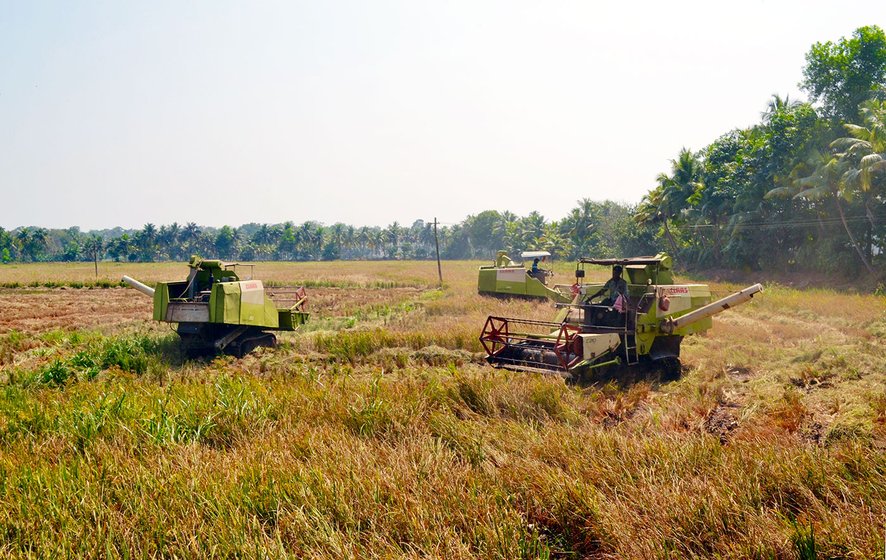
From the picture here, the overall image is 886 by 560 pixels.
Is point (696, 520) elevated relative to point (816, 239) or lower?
lower

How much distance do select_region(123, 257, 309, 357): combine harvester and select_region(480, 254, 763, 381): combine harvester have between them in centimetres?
547

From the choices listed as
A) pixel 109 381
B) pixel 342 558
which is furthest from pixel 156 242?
pixel 342 558

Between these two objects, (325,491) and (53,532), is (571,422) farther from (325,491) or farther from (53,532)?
(53,532)

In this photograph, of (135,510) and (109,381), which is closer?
(135,510)

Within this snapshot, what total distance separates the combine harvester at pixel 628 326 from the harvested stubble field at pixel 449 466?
1.91 feet

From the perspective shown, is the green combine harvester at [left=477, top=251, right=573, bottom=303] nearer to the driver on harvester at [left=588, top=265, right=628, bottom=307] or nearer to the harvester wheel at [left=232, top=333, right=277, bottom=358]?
the driver on harvester at [left=588, top=265, right=628, bottom=307]

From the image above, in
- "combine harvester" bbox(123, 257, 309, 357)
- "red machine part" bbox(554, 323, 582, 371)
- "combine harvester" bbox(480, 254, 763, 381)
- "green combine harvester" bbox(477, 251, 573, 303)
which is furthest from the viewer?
"green combine harvester" bbox(477, 251, 573, 303)

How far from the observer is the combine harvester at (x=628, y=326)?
9141 millimetres

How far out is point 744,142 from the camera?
1508 inches

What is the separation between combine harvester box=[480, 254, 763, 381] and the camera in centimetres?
914

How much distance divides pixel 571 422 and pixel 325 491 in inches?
129

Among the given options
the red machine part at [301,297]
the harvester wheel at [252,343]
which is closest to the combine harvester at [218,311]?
the harvester wheel at [252,343]

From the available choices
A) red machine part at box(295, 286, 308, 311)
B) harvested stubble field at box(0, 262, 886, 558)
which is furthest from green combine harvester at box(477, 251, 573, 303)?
harvested stubble field at box(0, 262, 886, 558)

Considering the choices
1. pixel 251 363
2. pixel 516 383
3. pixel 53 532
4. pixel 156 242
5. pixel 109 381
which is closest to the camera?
pixel 53 532
